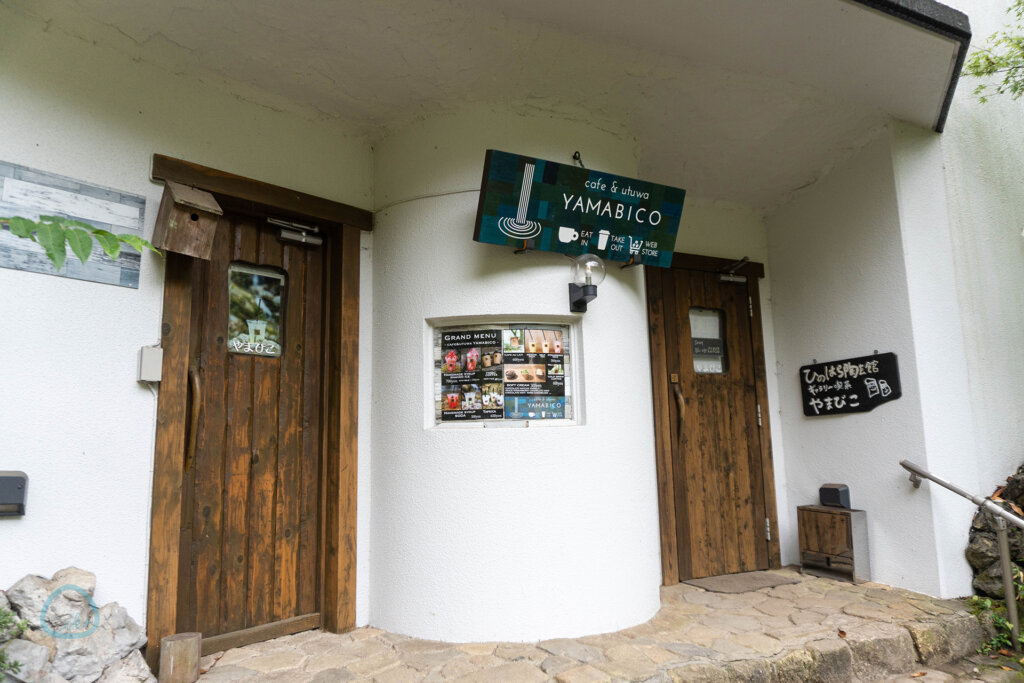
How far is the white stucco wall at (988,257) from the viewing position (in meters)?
4.04

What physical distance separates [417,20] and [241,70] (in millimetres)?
986

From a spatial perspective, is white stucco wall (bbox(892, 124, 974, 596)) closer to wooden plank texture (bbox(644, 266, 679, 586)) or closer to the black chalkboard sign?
the black chalkboard sign

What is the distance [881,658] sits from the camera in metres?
3.14

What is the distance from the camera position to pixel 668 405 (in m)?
4.55

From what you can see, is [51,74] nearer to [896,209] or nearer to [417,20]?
Result: [417,20]

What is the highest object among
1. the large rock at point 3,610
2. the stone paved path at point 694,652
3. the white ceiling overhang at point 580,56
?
the white ceiling overhang at point 580,56

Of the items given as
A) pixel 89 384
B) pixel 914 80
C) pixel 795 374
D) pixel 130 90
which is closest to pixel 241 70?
pixel 130 90

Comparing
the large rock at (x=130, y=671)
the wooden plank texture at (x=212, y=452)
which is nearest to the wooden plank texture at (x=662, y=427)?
the wooden plank texture at (x=212, y=452)

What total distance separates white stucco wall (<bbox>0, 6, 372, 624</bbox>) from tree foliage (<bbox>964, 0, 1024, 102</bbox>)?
4804 millimetres

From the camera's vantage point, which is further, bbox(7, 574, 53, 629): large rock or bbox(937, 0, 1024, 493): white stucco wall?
bbox(937, 0, 1024, 493): white stucco wall

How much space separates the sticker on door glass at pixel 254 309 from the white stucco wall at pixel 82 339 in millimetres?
455

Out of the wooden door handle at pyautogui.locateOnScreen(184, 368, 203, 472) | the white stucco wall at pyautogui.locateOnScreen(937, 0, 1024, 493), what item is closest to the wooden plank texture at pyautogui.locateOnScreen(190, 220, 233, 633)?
the wooden door handle at pyautogui.locateOnScreen(184, 368, 203, 472)

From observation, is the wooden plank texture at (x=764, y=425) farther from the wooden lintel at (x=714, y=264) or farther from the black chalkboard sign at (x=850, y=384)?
the black chalkboard sign at (x=850, y=384)

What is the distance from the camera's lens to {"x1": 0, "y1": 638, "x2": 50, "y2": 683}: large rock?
7.35 ft
